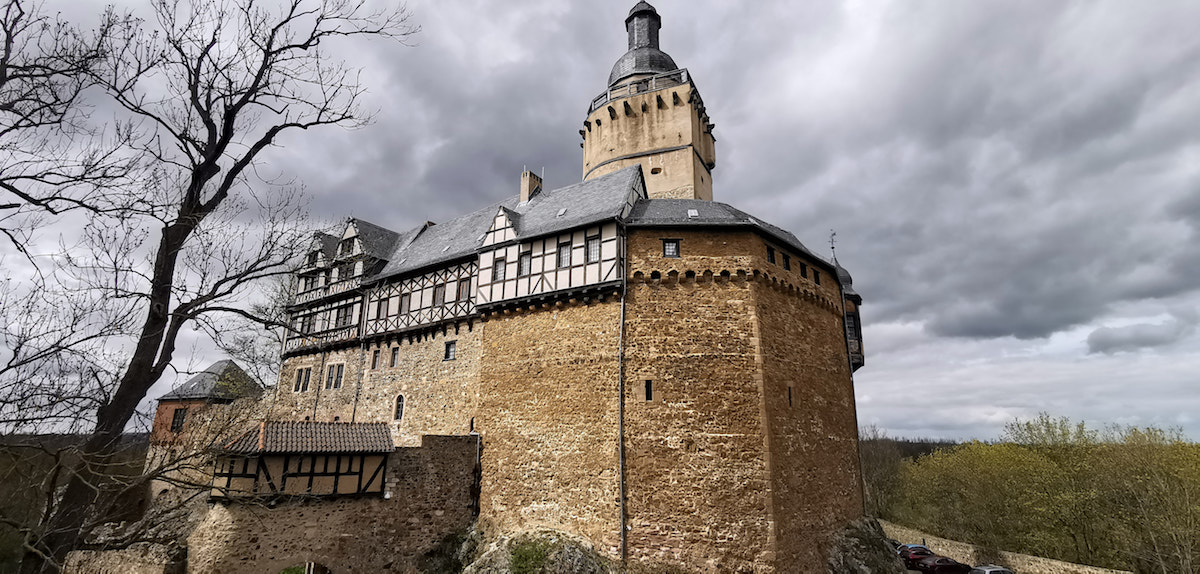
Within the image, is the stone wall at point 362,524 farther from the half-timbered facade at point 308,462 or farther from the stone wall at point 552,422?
the stone wall at point 552,422

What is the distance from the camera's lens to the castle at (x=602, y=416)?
14070mm

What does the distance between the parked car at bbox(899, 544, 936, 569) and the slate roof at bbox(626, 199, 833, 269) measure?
13405 mm

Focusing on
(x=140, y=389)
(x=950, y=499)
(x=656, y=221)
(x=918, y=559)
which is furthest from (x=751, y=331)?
(x=950, y=499)

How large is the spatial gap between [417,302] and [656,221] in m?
10.6

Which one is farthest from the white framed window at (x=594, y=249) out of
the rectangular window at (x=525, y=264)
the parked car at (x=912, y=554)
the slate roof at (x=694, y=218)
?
the parked car at (x=912, y=554)

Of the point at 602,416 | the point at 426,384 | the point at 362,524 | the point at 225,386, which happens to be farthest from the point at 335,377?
the point at 602,416

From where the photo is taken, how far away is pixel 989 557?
22875 millimetres

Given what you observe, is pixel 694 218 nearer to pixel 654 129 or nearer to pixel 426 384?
pixel 654 129

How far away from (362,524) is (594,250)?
1015cm

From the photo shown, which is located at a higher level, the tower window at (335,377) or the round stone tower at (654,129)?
the round stone tower at (654,129)

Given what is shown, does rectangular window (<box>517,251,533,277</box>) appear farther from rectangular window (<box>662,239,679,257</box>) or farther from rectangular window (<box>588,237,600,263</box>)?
rectangular window (<box>662,239,679,257</box>)

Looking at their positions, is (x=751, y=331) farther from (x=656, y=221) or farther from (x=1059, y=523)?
(x=1059, y=523)

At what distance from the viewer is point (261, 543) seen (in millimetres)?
14094

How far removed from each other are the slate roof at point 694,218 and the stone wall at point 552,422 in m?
2.79
